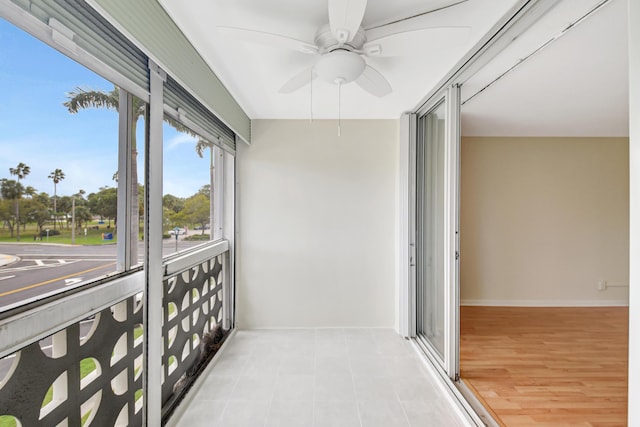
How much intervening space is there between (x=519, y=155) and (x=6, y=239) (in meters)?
4.95

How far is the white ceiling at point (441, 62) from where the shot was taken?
1.51m

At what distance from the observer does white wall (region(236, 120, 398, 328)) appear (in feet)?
11.2

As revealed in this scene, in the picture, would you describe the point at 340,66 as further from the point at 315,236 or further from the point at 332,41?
the point at 315,236

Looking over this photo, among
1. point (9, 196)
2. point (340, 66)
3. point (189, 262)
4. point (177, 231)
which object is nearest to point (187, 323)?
point (189, 262)

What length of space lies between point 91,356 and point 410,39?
205cm

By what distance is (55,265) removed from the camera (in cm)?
117

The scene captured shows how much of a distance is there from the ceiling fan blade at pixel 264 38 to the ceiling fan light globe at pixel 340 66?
90 mm

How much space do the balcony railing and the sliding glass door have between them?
1958 millimetres

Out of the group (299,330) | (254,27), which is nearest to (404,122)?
(254,27)

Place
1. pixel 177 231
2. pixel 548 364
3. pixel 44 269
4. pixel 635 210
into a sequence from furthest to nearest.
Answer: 1. pixel 548 364
2. pixel 177 231
3. pixel 44 269
4. pixel 635 210

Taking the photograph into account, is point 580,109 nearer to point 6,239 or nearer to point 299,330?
point 299,330

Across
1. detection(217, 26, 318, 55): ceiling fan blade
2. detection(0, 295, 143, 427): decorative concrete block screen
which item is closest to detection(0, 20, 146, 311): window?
detection(0, 295, 143, 427): decorative concrete block screen

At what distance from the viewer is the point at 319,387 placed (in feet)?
7.55

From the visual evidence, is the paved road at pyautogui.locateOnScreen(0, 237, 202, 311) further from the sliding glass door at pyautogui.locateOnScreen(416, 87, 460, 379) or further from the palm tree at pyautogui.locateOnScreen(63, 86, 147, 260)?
the sliding glass door at pyautogui.locateOnScreen(416, 87, 460, 379)
